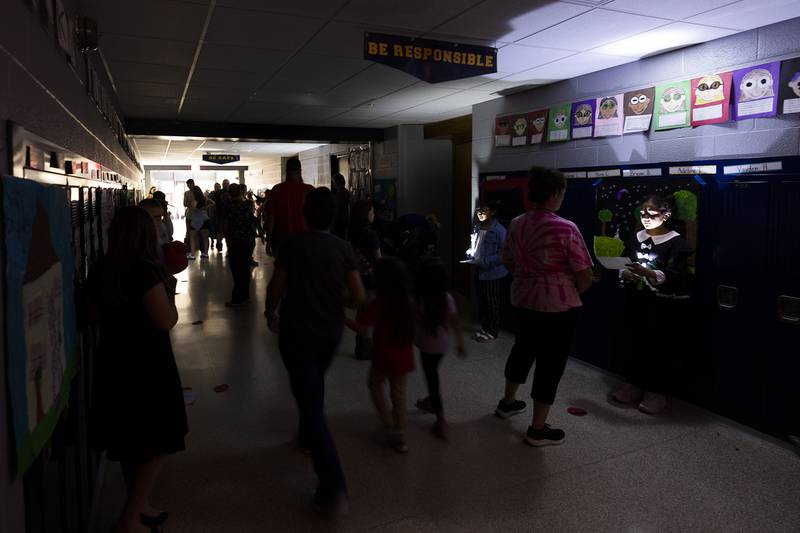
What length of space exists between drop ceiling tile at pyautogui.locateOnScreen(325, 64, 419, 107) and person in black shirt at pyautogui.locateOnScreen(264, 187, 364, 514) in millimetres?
2830

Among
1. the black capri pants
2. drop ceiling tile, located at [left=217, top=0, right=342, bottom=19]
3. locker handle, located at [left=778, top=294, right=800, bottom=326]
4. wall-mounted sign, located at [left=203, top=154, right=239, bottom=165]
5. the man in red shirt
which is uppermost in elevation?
wall-mounted sign, located at [left=203, top=154, right=239, bottom=165]

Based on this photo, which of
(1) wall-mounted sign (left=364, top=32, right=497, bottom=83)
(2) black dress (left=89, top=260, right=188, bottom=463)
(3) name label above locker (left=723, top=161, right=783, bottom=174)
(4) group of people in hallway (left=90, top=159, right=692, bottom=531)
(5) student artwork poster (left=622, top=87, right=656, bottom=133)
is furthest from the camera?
(5) student artwork poster (left=622, top=87, right=656, bottom=133)

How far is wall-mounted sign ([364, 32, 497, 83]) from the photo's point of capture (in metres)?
3.44

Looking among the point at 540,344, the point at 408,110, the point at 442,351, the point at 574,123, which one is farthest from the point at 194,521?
the point at 408,110

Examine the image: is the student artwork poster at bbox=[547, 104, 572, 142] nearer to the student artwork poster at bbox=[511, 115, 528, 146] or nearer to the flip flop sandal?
the student artwork poster at bbox=[511, 115, 528, 146]

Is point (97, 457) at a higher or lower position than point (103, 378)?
lower

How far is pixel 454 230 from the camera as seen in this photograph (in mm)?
8555

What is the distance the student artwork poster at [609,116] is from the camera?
4383mm

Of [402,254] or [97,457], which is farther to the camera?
[97,457]

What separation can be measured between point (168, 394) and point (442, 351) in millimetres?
1177

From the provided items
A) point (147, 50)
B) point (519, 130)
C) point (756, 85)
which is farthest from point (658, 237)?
point (147, 50)

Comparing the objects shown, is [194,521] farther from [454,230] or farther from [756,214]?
[454,230]

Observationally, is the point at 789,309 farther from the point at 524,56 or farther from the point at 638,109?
the point at 524,56

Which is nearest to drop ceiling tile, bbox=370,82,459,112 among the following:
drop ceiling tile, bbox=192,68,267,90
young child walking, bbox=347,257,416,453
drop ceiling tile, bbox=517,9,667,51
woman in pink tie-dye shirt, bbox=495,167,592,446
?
drop ceiling tile, bbox=192,68,267,90
